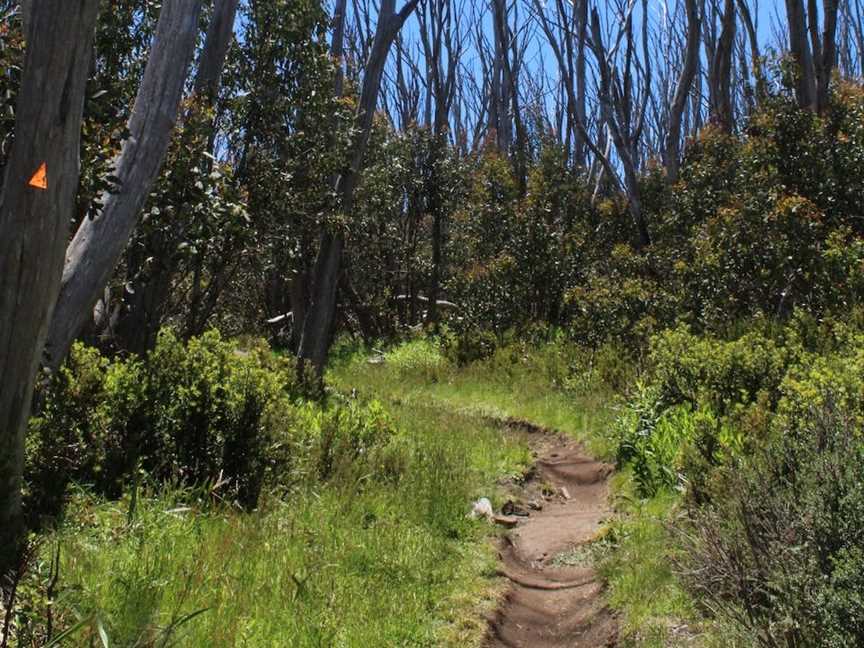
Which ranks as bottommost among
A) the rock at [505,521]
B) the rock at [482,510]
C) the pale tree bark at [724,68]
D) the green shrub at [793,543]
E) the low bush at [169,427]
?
the rock at [505,521]

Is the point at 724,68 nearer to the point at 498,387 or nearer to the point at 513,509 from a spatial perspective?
the point at 498,387

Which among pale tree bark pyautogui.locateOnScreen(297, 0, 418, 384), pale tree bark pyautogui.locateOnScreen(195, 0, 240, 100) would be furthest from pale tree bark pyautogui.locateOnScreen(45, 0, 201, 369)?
pale tree bark pyautogui.locateOnScreen(297, 0, 418, 384)

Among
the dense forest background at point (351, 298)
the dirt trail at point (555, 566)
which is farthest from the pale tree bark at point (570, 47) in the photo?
the dirt trail at point (555, 566)

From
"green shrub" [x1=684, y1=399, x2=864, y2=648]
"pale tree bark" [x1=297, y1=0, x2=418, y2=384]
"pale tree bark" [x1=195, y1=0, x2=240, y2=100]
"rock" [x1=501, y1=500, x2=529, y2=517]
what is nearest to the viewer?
"green shrub" [x1=684, y1=399, x2=864, y2=648]

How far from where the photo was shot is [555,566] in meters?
5.64

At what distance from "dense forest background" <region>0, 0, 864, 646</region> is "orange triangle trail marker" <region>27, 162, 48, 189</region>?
32 millimetres

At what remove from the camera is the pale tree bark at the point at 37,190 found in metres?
3.59

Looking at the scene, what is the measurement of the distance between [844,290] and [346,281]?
12.5 meters

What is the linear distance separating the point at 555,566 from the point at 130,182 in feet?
12.1

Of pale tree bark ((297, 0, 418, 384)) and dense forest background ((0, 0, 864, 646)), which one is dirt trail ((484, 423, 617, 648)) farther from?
pale tree bark ((297, 0, 418, 384))

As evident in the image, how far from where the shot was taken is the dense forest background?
11.9 ft

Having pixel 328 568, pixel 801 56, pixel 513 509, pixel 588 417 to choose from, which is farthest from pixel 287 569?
pixel 801 56

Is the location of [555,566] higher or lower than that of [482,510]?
lower

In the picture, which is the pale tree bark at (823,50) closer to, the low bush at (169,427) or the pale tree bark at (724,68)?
the pale tree bark at (724,68)
